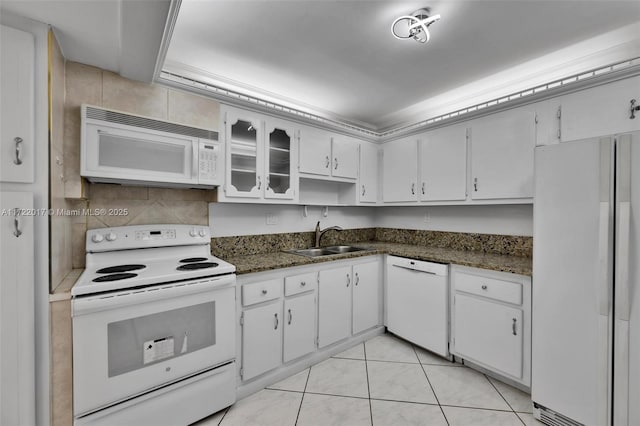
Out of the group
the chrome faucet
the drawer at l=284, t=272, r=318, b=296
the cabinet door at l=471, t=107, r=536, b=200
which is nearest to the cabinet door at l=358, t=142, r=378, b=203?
the chrome faucet

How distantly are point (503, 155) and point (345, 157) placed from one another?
1452 mm

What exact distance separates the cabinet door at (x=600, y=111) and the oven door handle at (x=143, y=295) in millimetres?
2601

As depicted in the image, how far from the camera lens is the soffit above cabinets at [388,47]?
5.40ft

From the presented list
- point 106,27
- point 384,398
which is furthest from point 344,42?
point 384,398

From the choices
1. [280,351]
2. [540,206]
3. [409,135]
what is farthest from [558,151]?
[280,351]

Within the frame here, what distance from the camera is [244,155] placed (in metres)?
2.29

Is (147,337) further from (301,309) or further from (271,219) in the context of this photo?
(271,219)

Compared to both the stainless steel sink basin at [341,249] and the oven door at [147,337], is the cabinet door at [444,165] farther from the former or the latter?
the oven door at [147,337]

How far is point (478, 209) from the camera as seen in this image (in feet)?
9.20

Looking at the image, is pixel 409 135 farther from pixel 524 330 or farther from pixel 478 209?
pixel 524 330

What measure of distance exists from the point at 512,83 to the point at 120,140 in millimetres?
3096

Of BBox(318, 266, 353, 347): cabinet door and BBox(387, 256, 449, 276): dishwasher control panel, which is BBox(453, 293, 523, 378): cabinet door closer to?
BBox(387, 256, 449, 276): dishwasher control panel

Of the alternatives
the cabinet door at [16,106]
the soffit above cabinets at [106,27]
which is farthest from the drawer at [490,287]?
the cabinet door at [16,106]

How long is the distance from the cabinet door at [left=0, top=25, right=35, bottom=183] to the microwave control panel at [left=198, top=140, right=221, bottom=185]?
85 cm
